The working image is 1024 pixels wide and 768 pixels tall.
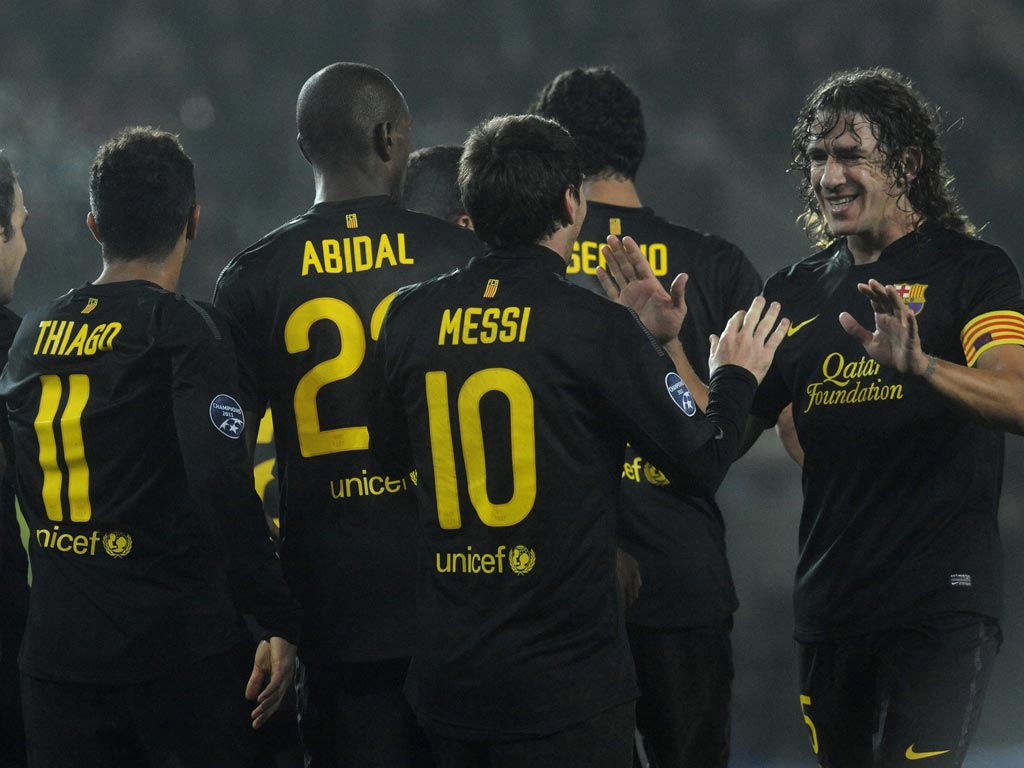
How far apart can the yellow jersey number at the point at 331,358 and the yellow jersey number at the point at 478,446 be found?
0.51 m

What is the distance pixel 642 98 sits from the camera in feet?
17.8

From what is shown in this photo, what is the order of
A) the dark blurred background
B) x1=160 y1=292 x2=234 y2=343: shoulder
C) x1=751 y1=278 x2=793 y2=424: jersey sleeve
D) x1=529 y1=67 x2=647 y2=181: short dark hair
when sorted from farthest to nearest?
the dark blurred background, x1=529 y1=67 x2=647 y2=181: short dark hair, x1=751 y1=278 x2=793 y2=424: jersey sleeve, x1=160 y1=292 x2=234 y2=343: shoulder

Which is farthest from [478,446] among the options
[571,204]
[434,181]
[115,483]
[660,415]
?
[434,181]

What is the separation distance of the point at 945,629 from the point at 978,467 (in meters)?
0.37

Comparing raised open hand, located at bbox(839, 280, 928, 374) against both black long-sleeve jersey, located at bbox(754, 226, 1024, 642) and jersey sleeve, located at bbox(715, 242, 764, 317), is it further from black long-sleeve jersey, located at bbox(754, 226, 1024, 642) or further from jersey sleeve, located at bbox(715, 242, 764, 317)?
jersey sleeve, located at bbox(715, 242, 764, 317)

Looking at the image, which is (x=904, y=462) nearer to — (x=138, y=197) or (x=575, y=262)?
(x=575, y=262)

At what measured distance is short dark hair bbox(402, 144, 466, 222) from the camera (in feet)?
12.7

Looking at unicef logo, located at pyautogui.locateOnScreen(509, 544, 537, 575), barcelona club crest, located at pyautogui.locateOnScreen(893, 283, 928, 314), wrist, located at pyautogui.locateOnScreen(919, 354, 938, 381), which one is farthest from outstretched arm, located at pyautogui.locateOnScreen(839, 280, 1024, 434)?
unicef logo, located at pyautogui.locateOnScreen(509, 544, 537, 575)

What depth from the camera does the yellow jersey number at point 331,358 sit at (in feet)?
9.13

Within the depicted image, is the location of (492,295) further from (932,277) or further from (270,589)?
(932,277)

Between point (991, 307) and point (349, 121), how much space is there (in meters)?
1.47

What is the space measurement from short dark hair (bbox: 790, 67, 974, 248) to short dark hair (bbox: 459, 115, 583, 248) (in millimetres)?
981

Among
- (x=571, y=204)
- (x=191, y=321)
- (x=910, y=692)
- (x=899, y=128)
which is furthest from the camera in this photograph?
(x=899, y=128)

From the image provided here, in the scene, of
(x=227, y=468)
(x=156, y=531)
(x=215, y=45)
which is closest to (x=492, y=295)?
(x=227, y=468)
